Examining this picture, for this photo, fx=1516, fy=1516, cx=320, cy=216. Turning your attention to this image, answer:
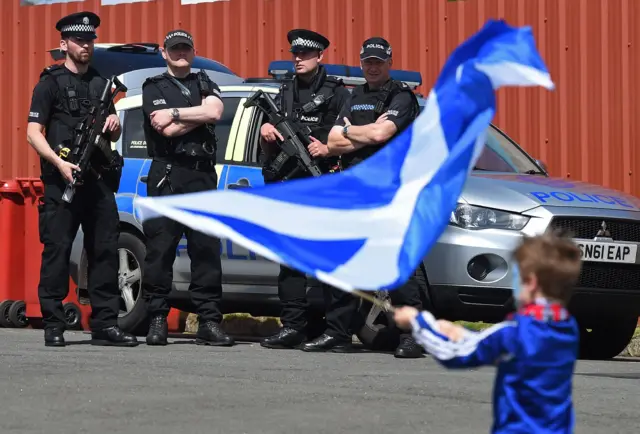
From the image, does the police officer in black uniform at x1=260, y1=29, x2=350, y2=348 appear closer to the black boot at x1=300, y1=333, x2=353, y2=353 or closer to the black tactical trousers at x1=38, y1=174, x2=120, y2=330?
the black boot at x1=300, y1=333, x2=353, y2=353

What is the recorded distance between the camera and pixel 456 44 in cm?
1548

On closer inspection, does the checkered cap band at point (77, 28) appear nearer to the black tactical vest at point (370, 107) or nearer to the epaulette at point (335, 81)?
the epaulette at point (335, 81)

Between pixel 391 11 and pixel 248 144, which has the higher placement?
pixel 391 11

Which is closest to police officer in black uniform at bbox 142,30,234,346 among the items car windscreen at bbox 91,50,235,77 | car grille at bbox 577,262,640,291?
car grille at bbox 577,262,640,291

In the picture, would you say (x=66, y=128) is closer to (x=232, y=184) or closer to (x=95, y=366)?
(x=232, y=184)

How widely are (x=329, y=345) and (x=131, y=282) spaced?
6.68 ft

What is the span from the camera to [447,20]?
609 inches

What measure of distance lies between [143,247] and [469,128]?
7235 mm

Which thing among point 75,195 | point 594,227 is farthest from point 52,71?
point 594,227

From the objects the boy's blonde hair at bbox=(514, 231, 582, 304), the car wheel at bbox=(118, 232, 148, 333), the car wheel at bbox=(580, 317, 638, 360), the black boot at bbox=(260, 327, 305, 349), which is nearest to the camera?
the boy's blonde hair at bbox=(514, 231, 582, 304)

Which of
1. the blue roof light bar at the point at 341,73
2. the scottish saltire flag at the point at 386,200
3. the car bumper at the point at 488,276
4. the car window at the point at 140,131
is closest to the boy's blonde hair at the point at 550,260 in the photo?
the scottish saltire flag at the point at 386,200

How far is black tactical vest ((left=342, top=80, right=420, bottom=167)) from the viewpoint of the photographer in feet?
33.1

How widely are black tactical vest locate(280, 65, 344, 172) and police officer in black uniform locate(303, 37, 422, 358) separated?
0.37 metres

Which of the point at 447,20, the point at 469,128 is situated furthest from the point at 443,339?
the point at 447,20
